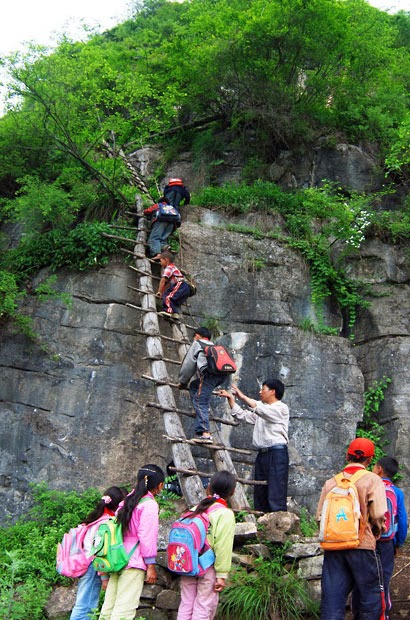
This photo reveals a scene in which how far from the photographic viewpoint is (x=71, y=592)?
6422 millimetres

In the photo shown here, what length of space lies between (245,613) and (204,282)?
225 inches

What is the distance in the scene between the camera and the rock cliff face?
862 centimetres

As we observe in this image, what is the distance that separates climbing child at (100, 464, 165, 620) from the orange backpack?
135 cm

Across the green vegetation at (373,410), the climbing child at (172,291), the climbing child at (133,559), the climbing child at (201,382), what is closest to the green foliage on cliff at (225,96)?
the climbing child at (172,291)

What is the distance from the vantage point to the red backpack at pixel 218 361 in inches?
270

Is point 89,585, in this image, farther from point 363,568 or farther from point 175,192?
point 175,192

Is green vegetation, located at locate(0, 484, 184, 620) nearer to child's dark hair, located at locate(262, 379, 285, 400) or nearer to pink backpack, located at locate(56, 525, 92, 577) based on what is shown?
pink backpack, located at locate(56, 525, 92, 577)

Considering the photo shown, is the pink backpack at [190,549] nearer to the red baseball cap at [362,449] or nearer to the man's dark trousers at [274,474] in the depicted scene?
the red baseball cap at [362,449]

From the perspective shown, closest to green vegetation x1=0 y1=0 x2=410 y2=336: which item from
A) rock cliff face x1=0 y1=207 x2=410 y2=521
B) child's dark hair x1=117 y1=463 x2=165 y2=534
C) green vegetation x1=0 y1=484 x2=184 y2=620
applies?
rock cliff face x1=0 y1=207 x2=410 y2=521

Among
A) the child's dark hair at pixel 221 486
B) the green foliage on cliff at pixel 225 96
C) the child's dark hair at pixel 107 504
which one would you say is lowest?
the child's dark hair at pixel 107 504

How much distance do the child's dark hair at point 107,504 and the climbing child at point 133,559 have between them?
1.47 feet

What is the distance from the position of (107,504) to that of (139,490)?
57 cm

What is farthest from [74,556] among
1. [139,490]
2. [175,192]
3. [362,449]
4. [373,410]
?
[175,192]

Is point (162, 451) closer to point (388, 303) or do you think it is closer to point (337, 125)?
point (388, 303)
